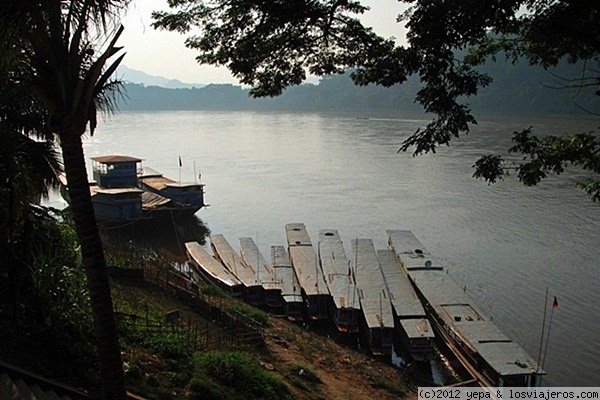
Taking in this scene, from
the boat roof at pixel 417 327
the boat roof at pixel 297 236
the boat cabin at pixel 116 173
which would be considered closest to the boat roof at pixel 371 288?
the boat roof at pixel 417 327

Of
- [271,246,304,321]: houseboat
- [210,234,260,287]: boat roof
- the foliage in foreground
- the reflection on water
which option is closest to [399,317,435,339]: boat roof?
[271,246,304,321]: houseboat

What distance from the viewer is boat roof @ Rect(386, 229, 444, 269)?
22641 mm

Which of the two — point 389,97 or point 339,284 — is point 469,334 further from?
point 389,97

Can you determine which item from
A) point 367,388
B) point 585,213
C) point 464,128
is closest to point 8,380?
point 464,128

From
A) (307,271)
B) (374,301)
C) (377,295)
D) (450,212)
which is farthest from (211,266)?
(450,212)

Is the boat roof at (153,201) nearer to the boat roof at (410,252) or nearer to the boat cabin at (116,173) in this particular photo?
the boat cabin at (116,173)

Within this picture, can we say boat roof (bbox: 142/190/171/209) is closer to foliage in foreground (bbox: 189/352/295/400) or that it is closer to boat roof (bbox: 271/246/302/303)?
boat roof (bbox: 271/246/302/303)

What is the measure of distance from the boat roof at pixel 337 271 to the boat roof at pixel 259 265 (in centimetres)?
192

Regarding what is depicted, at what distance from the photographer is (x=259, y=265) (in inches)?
906

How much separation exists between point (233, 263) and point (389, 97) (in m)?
112

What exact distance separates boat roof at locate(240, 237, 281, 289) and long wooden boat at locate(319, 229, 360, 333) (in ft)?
6.29

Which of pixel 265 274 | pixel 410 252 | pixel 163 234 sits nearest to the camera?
pixel 265 274

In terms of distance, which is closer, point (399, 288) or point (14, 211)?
point (14, 211)

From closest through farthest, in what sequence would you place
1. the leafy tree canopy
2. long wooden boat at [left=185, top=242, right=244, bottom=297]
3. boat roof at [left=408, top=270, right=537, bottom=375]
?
the leafy tree canopy < boat roof at [left=408, top=270, right=537, bottom=375] < long wooden boat at [left=185, top=242, right=244, bottom=297]
